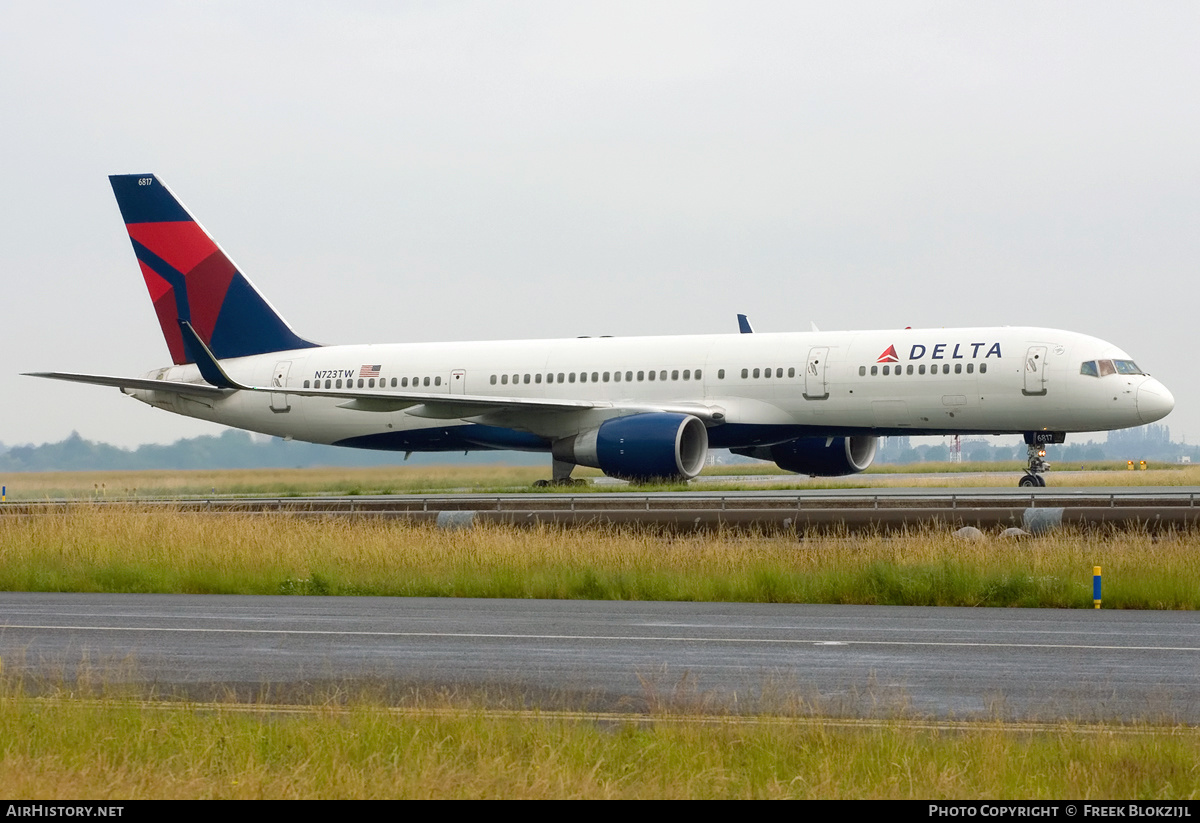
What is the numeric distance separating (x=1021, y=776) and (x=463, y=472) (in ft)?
98.9

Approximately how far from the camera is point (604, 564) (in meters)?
18.8

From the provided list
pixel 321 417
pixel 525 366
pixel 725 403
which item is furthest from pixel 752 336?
pixel 321 417

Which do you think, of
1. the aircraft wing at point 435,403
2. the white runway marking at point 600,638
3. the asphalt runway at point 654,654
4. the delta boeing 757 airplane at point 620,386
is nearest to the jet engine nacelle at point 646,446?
the delta boeing 757 airplane at point 620,386

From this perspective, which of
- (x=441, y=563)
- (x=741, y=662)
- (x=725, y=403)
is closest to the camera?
(x=741, y=662)

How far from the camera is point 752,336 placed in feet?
119

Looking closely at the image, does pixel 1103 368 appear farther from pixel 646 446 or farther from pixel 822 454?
pixel 646 446

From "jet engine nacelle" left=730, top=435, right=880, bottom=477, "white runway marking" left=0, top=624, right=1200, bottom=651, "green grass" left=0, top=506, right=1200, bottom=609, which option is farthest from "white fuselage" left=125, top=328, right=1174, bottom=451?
"white runway marking" left=0, top=624, right=1200, bottom=651

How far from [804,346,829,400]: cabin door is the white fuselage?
1.2 inches

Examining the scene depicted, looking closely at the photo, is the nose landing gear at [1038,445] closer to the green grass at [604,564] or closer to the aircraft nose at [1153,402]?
the aircraft nose at [1153,402]

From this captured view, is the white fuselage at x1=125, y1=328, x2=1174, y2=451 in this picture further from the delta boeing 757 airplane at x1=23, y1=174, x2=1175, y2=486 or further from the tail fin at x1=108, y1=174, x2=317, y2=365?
the tail fin at x1=108, y1=174, x2=317, y2=365

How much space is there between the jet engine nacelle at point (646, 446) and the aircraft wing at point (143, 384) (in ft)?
37.6

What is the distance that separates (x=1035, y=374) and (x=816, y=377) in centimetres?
479

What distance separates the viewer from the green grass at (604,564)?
16516mm
